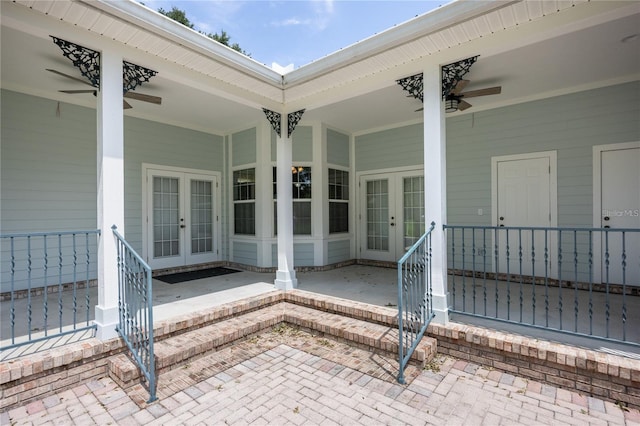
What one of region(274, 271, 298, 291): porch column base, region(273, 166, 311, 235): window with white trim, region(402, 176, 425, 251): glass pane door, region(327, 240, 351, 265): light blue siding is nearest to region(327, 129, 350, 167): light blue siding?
region(273, 166, 311, 235): window with white trim

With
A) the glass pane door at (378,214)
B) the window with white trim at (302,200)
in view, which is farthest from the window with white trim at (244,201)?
the glass pane door at (378,214)

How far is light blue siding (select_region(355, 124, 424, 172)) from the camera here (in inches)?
244

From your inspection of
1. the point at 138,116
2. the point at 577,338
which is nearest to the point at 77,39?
the point at 138,116

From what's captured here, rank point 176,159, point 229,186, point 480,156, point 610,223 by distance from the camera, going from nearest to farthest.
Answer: point 610,223 → point 480,156 → point 176,159 → point 229,186

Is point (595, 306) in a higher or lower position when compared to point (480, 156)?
lower

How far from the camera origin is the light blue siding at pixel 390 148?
244 inches

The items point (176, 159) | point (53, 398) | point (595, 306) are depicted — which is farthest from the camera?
point (176, 159)

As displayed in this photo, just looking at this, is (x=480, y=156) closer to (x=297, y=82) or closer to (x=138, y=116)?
(x=297, y=82)

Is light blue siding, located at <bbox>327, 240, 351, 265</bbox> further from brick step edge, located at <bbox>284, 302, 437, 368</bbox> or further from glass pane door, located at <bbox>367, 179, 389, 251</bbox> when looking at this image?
brick step edge, located at <bbox>284, 302, 437, 368</bbox>

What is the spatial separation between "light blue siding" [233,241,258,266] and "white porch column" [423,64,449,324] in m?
3.76

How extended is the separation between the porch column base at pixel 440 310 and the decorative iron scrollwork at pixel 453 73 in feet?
6.73

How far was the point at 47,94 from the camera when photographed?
4.65 metres

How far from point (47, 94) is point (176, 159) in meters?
2.02

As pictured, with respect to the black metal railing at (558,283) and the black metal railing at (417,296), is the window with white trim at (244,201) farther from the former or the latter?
the black metal railing at (417,296)
